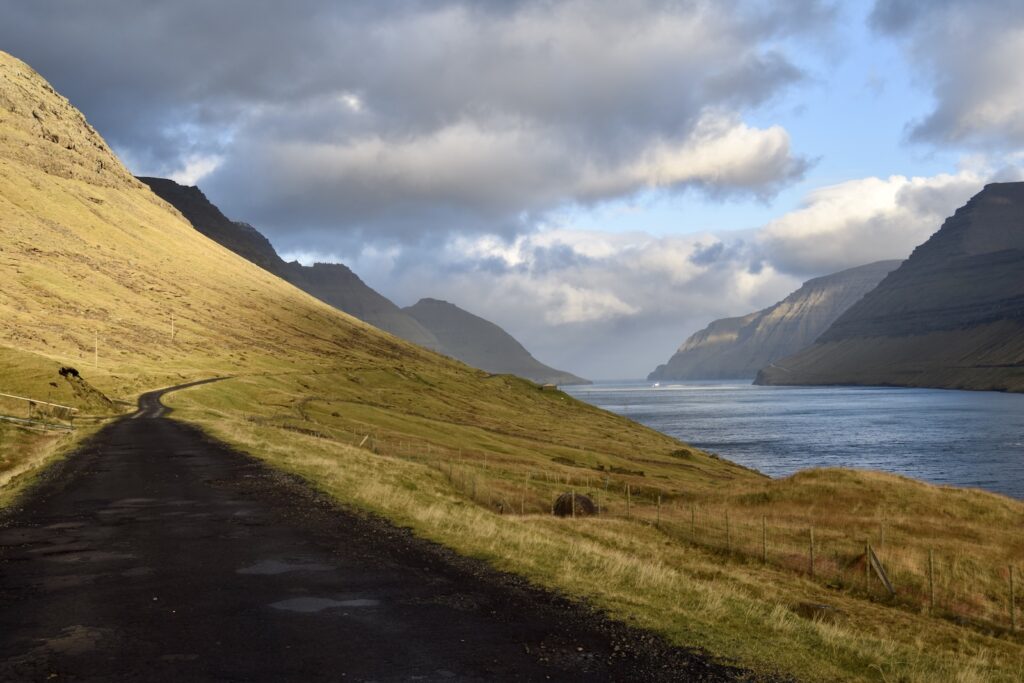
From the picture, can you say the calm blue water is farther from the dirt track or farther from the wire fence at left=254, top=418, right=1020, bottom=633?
the dirt track

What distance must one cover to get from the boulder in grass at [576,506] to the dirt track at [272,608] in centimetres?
2194

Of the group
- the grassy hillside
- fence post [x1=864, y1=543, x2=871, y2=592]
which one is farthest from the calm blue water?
fence post [x1=864, y1=543, x2=871, y2=592]

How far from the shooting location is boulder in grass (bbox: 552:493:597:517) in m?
44.5

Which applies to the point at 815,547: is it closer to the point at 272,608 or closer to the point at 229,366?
the point at 272,608

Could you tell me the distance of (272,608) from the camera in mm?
14336

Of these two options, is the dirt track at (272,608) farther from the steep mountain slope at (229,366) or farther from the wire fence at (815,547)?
the steep mountain slope at (229,366)

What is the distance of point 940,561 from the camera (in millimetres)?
38688

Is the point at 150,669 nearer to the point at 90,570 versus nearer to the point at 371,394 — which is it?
the point at 90,570

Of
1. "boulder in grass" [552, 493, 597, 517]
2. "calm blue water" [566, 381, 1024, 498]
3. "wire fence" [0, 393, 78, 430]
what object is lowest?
"calm blue water" [566, 381, 1024, 498]

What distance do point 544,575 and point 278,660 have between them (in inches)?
322

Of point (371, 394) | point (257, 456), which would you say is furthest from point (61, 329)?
point (257, 456)

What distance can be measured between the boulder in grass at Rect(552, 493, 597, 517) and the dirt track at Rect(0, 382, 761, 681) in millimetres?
21938

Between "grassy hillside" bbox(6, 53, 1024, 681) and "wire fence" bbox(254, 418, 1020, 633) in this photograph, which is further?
"wire fence" bbox(254, 418, 1020, 633)

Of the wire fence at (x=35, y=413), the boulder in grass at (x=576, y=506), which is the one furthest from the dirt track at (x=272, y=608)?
the wire fence at (x=35, y=413)
